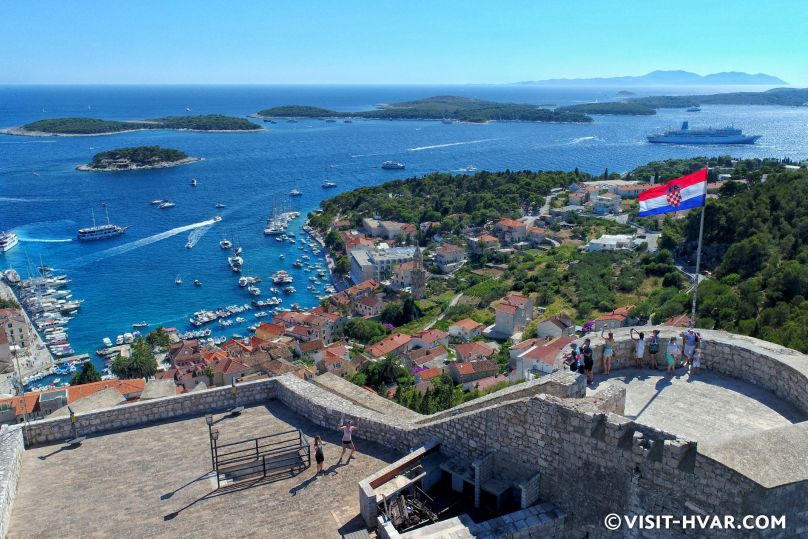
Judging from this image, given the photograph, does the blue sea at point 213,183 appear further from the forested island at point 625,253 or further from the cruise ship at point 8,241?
the forested island at point 625,253

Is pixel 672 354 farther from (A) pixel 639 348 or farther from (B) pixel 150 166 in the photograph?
(B) pixel 150 166

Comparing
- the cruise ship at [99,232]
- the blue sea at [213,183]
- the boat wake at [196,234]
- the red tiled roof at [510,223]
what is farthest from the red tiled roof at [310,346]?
the cruise ship at [99,232]

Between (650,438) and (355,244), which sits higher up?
(650,438)

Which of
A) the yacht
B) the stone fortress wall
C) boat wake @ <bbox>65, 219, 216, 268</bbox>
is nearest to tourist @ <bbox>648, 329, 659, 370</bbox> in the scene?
the stone fortress wall

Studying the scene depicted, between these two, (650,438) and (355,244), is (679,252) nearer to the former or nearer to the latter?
(355,244)

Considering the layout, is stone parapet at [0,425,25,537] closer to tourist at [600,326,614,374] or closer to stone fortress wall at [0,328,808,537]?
stone fortress wall at [0,328,808,537]

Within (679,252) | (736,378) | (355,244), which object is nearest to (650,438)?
(736,378)

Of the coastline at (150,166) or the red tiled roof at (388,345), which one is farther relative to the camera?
the coastline at (150,166)
